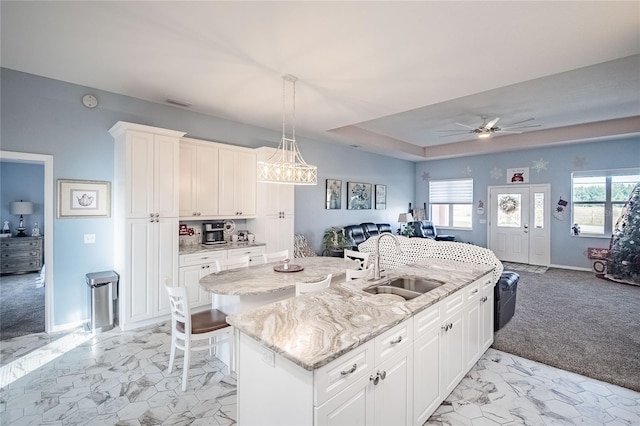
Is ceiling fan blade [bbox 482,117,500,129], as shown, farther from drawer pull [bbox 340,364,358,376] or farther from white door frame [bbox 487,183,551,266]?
drawer pull [bbox 340,364,358,376]

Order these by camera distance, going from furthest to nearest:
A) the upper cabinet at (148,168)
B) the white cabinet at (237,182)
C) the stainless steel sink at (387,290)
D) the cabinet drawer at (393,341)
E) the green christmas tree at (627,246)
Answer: the green christmas tree at (627,246), the white cabinet at (237,182), the upper cabinet at (148,168), the stainless steel sink at (387,290), the cabinet drawer at (393,341)

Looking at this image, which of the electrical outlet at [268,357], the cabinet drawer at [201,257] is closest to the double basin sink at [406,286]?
the electrical outlet at [268,357]

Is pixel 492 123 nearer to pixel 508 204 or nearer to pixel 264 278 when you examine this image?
pixel 508 204

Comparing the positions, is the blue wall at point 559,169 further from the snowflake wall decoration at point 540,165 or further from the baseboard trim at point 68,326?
the baseboard trim at point 68,326

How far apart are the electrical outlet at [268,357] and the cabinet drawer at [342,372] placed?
0.91 feet

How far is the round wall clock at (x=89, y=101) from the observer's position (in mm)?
3564

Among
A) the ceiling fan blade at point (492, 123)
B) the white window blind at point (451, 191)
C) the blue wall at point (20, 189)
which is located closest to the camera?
the ceiling fan blade at point (492, 123)

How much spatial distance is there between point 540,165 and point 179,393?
8522mm

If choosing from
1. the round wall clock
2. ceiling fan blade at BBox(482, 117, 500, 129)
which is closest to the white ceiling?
the round wall clock

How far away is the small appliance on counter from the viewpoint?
15.0 ft

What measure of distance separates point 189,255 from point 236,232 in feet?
3.64

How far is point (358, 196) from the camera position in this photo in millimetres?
7461

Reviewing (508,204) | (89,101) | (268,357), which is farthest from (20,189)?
(508,204)

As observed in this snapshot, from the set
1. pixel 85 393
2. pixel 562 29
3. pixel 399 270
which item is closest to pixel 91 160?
pixel 85 393
